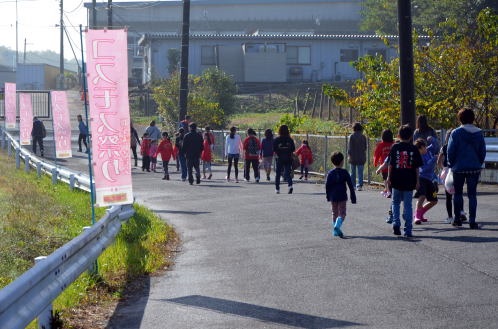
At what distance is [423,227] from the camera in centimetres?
1376

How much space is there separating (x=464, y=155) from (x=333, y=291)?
4.91m

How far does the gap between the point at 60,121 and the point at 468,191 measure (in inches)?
618

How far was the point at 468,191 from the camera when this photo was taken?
42.9 feet

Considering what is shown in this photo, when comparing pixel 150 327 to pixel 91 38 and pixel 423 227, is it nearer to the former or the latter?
pixel 91 38

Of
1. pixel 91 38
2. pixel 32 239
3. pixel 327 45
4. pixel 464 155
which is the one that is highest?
pixel 327 45

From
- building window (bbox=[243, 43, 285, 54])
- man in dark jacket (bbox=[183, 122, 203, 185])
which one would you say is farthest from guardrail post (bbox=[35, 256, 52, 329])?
building window (bbox=[243, 43, 285, 54])

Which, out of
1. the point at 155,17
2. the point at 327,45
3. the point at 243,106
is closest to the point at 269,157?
the point at 243,106

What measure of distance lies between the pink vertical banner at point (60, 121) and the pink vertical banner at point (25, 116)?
15.0ft

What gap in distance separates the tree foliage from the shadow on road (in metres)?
32.0

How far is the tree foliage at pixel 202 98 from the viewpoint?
40.8m

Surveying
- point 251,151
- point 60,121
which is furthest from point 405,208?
point 60,121

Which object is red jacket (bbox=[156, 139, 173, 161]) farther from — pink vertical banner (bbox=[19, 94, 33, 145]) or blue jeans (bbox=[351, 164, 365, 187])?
blue jeans (bbox=[351, 164, 365, 187])

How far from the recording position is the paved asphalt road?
25.8 feet

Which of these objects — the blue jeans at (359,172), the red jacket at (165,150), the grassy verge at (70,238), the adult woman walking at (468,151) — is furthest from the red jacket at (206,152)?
the adult woman walking at (468,151)
